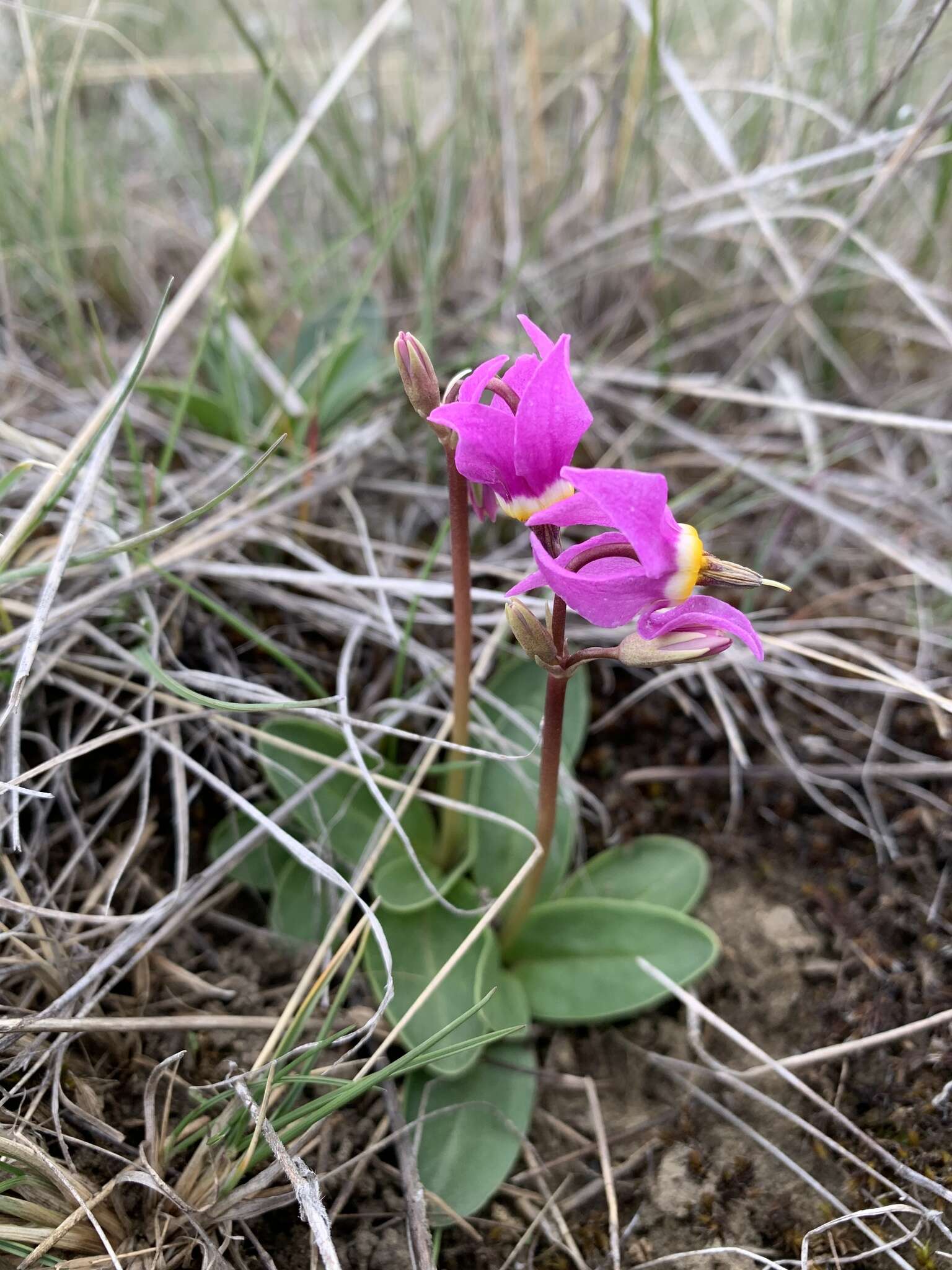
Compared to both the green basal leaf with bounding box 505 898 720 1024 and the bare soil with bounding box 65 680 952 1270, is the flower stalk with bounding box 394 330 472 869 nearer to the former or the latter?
the green basal leaf with bounding box 505 898 720 1024

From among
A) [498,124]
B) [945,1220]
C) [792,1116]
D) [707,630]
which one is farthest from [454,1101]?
[498,124]

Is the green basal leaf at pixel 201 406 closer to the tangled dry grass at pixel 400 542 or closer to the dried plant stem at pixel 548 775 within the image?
the tangled dry grass at pixel 400 542

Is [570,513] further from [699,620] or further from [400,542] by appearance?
[400,542]

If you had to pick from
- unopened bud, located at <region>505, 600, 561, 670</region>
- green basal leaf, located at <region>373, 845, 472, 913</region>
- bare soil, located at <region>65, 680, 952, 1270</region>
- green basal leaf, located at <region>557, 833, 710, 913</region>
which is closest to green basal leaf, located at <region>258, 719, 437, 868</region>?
green basal leaf, located at <region>373, 845, 472, 913</region>

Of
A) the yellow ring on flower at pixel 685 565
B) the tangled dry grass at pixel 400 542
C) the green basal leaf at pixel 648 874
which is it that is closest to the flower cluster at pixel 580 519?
the yellow ring on flower at pixel 685 565

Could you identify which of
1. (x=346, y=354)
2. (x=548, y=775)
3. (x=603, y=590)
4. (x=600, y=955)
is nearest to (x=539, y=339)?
(x=603, y=590)

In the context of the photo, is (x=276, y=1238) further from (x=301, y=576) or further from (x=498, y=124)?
(x=498, y=124)

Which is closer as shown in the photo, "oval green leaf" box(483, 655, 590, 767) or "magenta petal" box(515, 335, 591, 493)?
"magenta petal" box(515, 335, 591, 493)
